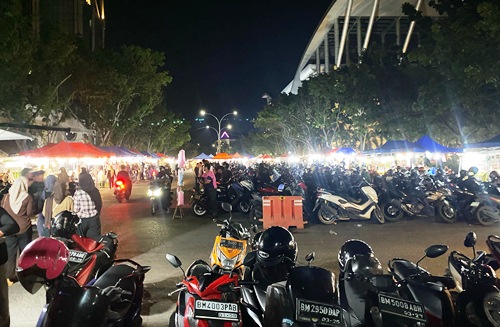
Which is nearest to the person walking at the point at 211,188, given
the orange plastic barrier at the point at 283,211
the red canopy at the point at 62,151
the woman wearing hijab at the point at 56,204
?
the orange plastic barrier at the point at 283,211

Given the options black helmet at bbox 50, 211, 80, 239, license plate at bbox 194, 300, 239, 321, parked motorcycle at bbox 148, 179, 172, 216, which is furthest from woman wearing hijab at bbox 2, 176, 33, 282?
parked motorcycle at bbox 148, 179, 172, 216

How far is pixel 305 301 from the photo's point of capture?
2777 millimetres

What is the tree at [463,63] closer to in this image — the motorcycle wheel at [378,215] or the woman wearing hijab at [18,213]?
the motorcycle wheel at [378,215]

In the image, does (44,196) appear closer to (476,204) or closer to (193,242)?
(193,242)

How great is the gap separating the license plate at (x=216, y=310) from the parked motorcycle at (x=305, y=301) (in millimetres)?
251

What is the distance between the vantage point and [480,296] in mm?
4027

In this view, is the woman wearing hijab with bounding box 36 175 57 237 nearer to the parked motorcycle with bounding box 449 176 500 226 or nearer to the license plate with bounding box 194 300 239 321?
the license plate with bounding box 194 300 239 321

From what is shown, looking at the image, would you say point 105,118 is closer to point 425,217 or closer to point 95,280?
point 425,217

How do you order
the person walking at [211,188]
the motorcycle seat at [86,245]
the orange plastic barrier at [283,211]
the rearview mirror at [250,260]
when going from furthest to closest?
the person walking at [211,188] < the orange plastic barrier at [283,211] < the motorcycle seat at [86,245] < the rearview mirror at [250,260]

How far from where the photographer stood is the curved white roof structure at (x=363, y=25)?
59.7 metres

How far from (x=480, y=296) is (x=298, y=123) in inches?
1573

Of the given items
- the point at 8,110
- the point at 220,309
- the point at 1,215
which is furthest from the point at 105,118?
the point at 220,309

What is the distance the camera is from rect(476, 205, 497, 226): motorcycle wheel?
1134cm

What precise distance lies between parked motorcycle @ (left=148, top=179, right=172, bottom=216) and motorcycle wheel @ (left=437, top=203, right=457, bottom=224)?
28.6ft
